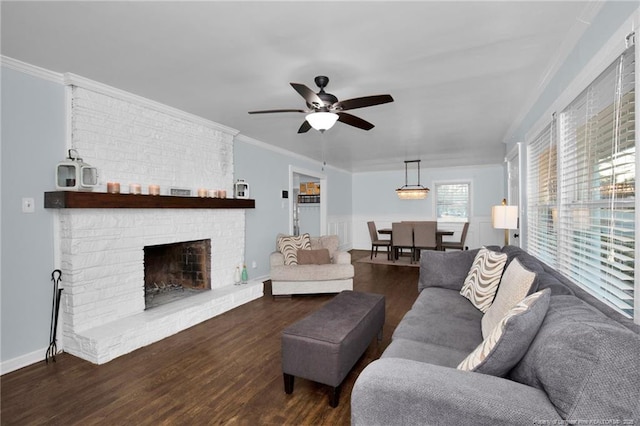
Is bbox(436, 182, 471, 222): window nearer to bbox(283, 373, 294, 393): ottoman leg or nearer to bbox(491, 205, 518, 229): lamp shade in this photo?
bbox(491, 205, 518, 229): lamp shade

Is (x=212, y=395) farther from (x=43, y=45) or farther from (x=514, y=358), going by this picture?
(x=43, y=45)

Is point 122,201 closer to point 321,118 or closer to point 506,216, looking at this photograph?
point 321,118

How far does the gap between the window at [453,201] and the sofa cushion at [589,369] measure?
24.6 feet

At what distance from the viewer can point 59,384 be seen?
222cm

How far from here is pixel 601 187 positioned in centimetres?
171

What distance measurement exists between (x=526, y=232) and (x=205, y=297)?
382cm

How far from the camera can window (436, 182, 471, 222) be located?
26.5ft

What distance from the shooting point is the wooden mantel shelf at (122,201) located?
2.51m

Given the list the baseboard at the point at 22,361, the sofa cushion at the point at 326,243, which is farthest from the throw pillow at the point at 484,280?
the baseboard at the point at 22,361

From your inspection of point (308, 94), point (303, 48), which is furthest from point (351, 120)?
point (303, 48)

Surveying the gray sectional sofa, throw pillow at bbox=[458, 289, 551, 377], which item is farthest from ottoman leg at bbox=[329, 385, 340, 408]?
throw pillow at bbox=[458, 289, 551, 377]

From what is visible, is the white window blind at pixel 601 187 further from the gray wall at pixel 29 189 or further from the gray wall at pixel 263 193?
the gray wall at pixel 263 193

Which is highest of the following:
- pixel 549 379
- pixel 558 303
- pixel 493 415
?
pixel 558 303

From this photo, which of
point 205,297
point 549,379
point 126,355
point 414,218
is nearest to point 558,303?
point 549,379
